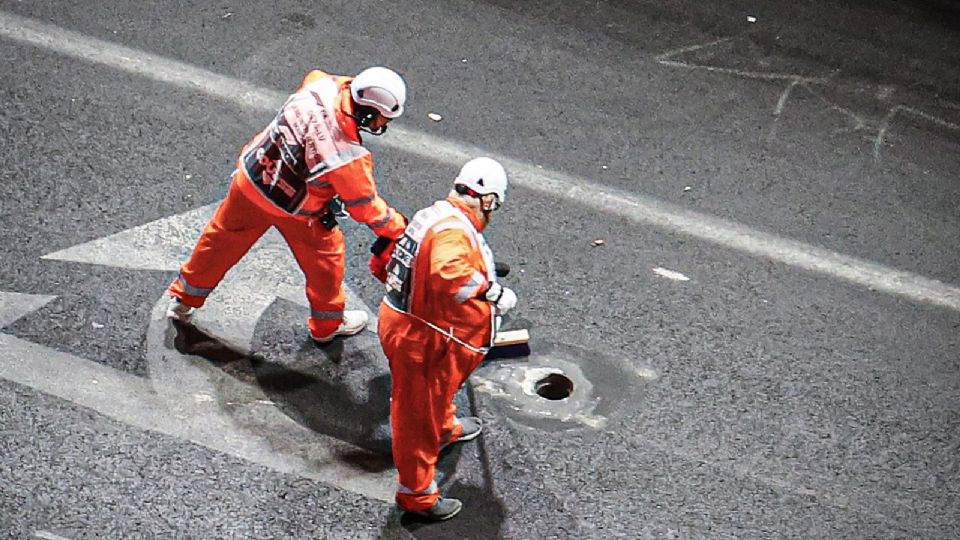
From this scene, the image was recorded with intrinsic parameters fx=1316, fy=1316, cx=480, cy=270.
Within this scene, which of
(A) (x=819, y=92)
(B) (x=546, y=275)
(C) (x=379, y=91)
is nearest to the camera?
(C) (x=379, y=91)

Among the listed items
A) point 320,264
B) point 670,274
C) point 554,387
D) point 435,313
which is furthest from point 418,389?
point 670,274

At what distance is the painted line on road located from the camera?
7.96 meters

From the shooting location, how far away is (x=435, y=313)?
5801 mm

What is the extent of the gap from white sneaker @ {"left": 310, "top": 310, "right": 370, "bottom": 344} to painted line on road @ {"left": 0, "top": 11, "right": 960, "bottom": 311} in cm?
164

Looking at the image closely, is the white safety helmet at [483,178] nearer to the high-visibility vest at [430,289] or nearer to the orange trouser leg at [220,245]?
the high-visibility vest at [430,289]

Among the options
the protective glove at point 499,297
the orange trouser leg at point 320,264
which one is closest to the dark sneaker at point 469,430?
the orange trouser leg at point 320,264

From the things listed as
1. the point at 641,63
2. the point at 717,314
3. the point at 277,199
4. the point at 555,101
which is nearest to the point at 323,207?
the point at 277,199

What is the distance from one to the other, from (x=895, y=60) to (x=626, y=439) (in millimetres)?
4774

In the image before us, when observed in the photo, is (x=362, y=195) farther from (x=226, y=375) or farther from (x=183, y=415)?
(x=183, y=415)

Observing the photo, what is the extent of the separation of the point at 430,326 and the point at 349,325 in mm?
1386

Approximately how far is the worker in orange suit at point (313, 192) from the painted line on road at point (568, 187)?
196 cm

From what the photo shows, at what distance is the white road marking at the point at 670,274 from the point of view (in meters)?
7.74

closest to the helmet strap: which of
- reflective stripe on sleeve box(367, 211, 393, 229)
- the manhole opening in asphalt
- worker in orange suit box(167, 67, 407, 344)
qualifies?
worker in orange suit box(167, 67, 407, 344)

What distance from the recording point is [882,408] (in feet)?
23.0
